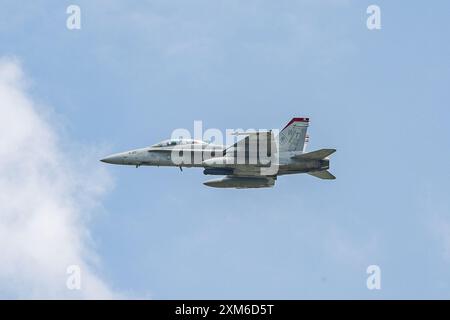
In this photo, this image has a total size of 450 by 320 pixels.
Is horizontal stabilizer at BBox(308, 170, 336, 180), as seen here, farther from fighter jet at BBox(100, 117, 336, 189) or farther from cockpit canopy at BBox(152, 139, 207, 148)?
cockpit canopy at BBox(152, 139, 207, 148)

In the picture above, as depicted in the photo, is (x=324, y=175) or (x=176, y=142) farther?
(x=324, y=175)

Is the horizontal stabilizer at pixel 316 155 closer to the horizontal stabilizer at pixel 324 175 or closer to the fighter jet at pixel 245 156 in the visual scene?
the fighter jet at pixel 245 156

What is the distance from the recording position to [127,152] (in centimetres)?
5950

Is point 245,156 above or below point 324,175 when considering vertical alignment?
above

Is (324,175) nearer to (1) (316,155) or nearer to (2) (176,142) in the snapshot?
(1) (316,155)

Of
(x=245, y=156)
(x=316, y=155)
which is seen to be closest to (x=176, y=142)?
(x=245, y=156)

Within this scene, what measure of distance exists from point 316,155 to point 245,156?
4.29 metres

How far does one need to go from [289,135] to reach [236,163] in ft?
12.4

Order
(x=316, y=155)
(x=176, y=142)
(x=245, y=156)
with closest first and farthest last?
(x=316, y=155) → (x=245, y=156) → (x=176, y=142)

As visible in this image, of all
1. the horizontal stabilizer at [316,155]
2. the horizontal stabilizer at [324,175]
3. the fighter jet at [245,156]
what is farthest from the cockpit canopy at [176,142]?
the horizontal stabilizer at [324,175]

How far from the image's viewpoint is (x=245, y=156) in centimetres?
5650
